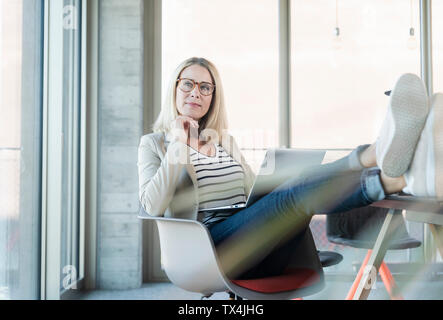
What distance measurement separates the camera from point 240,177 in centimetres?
157

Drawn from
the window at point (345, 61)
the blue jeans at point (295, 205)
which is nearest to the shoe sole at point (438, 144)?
the blue jeans at point (295, 205)

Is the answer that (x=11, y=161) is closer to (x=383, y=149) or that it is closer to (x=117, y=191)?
(x=117, y=191)

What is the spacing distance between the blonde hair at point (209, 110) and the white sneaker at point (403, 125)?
90 centimetres

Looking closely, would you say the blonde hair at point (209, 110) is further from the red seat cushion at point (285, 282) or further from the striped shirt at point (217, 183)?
the red seat cushion at point (285, 282)

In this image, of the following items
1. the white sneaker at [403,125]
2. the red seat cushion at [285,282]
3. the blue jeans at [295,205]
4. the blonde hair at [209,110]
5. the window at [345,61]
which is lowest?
the red seat cushion at [285,282]

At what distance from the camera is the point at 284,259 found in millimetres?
1234

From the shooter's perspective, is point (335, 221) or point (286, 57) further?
point (286, 57)

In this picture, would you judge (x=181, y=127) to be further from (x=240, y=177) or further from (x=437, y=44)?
(x=437, y=44)

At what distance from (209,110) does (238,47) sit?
140 centimetres

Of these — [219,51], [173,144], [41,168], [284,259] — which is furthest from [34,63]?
[284,259]

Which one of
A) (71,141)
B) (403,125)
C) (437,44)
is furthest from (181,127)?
(437,44)

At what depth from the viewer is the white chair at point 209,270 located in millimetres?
1064

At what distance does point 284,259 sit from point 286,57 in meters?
2.05

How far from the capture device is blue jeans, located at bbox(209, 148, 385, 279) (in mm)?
912
